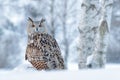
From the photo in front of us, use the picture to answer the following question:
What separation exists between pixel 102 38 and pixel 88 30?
0.63 feet

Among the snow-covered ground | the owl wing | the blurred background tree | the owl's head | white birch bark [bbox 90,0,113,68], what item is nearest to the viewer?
the snow-covered ground

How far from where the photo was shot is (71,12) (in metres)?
18.4

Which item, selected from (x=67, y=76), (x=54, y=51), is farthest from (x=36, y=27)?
(x=67, y=76)

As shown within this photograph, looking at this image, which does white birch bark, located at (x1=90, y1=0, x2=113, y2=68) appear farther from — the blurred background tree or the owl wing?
the blurred background tree

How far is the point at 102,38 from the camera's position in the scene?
4887mm

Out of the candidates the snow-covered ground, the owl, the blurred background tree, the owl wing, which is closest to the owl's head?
the owl

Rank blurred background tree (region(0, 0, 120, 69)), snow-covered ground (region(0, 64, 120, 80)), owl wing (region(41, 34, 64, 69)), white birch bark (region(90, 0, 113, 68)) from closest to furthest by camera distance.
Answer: snow-covered ground (region(0, 64, 120, 80)) < owl wing (region(41, 34, 64, 69)) < white birch bark (region(90, 0, 113, 68)) < blurred background tree (region(0, 0, 120, 69))

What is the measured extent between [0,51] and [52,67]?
15.5m

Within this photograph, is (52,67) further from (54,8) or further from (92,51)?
(54,8)

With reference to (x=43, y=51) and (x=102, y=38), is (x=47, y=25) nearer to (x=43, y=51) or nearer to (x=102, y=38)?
(x=102, y=38)

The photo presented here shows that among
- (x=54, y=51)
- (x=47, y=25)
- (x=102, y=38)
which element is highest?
(x=47, y=25)

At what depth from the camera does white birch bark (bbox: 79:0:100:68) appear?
478cm

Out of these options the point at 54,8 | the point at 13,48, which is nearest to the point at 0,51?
the point at 13,48

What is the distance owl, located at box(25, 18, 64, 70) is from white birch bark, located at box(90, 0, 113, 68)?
777mm
